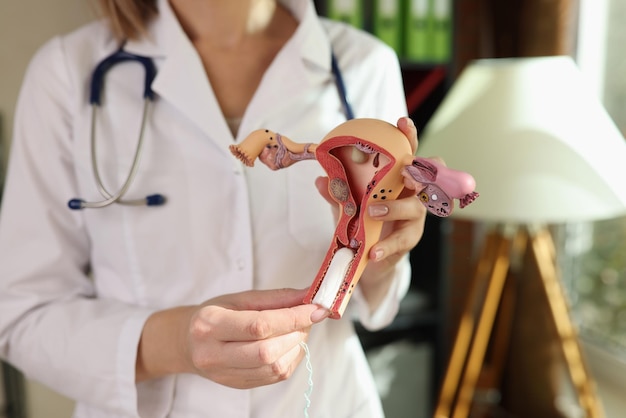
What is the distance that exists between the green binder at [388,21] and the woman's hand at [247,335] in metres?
1.21

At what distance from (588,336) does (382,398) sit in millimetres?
633

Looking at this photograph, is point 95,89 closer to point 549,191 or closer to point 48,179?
point 48,179

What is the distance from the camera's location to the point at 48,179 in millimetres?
783

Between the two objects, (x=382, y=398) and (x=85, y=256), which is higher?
(x=85, y=256)

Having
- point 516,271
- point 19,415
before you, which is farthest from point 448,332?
point 19,415

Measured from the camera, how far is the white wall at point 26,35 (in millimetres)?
1323

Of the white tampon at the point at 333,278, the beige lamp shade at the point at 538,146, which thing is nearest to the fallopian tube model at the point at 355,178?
the white tampon at the point at 333,278

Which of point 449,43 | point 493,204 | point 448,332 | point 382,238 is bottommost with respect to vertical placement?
point 448,332

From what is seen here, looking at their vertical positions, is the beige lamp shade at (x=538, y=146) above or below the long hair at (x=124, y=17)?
below

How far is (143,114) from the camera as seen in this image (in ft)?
2.59

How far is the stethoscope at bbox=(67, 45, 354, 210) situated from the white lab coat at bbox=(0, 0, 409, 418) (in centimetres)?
1

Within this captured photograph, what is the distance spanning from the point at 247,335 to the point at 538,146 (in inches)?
29.2

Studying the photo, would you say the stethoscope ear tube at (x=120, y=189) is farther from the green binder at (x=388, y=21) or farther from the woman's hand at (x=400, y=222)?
the green binder at (x=388, y=21)

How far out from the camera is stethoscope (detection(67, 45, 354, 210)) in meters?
0.75
